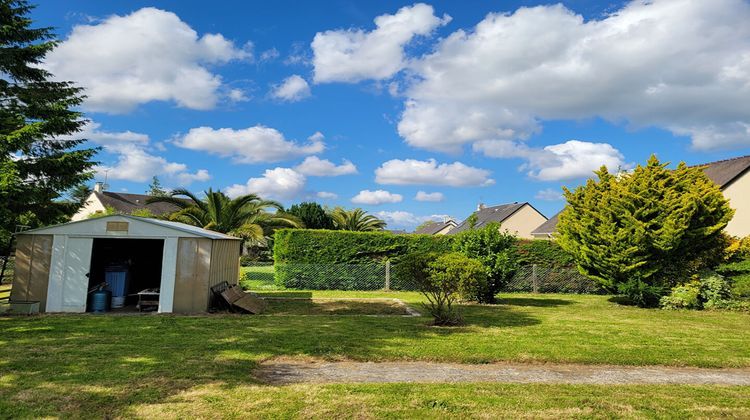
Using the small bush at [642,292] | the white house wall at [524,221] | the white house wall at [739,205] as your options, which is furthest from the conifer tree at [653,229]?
the white house wall at [524,221]

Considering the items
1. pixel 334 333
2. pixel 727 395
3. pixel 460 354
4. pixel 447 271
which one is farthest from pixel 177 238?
pixel 727 395

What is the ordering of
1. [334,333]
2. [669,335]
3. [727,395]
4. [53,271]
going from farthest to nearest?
[53,271], [669,335], [334,333], [727,395]

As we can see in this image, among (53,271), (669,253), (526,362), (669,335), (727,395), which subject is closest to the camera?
(727,395)

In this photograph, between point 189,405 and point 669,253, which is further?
point 669,253

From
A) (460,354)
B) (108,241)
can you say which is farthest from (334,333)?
(108,241)

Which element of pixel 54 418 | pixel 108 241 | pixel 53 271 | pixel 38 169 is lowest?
pixel 54 418

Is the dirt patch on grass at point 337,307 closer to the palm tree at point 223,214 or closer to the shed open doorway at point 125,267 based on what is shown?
the shed open doorway at point 125,267

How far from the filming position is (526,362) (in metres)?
7.52

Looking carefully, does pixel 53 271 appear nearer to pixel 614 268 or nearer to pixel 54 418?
pixel 54 418

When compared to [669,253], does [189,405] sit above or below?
below

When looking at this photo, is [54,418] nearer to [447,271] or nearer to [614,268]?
[447,271]

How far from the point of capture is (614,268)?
15.6m

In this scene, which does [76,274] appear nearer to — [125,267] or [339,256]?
[125,267]

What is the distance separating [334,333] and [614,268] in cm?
1130
